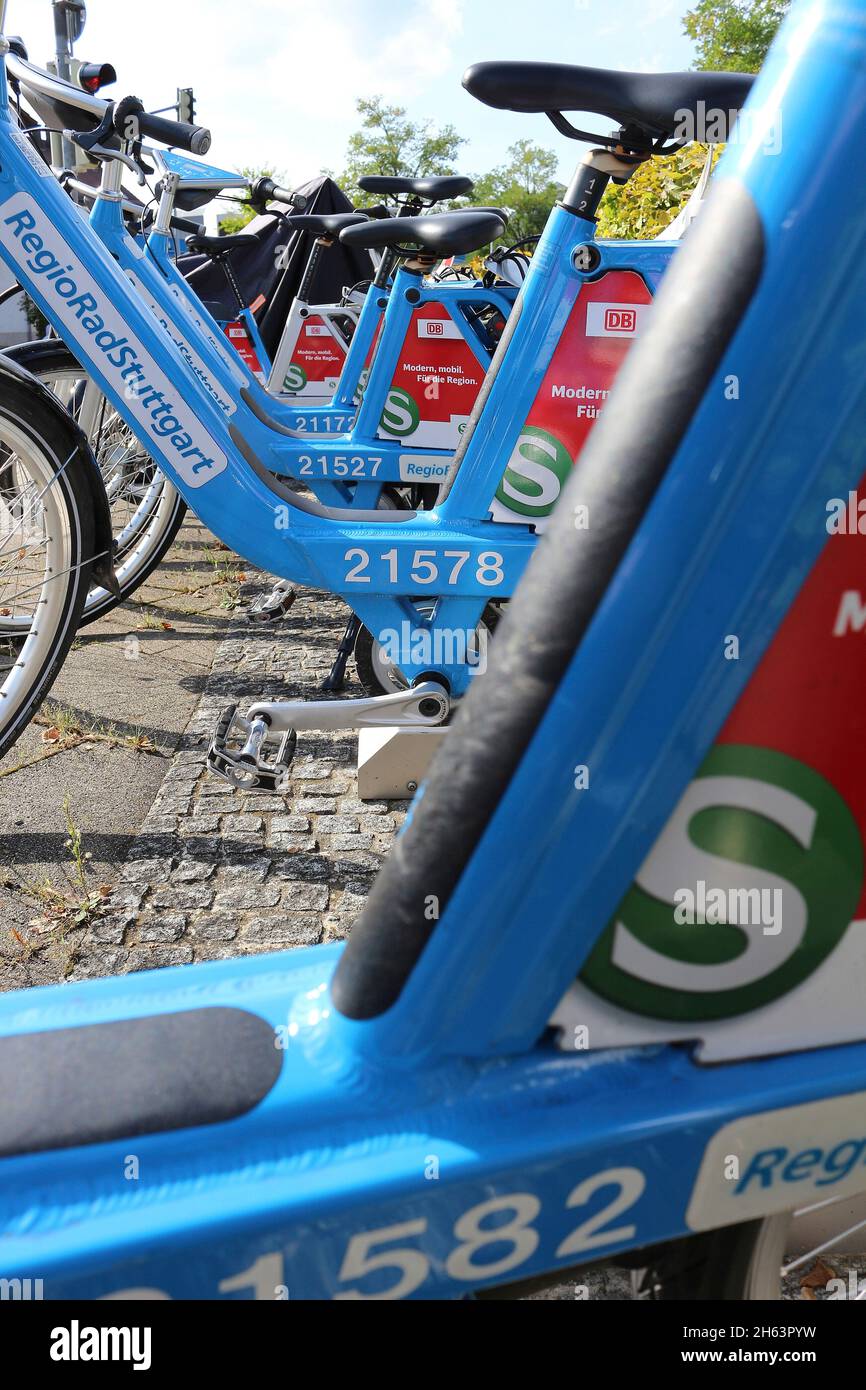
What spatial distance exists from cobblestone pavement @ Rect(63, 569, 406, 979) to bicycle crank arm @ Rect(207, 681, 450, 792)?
0.17 metres

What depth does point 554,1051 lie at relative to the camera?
749mm

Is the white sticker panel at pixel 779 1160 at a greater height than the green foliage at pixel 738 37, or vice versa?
the green foliage at pixel 738 37

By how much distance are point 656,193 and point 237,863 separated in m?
4.56

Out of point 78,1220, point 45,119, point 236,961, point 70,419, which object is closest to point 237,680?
point 70,419

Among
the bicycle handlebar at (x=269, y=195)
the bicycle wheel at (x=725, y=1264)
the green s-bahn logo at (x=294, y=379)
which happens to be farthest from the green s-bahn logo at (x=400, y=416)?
the bicycle wheel at (x=725, y=1264)

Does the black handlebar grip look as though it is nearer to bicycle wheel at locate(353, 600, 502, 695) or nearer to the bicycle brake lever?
the bicycle brake lever

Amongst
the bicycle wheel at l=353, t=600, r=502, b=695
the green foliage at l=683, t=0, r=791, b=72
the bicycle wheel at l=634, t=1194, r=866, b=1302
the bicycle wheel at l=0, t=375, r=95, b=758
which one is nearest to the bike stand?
the bicycle wheel at l=353, t=600, r=502, b=695

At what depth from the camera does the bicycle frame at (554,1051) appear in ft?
1.94

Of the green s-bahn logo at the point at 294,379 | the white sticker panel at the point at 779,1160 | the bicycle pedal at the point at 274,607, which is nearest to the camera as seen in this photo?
the white sticker panel at the point at 779,1160

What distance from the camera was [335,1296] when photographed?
0.70 m

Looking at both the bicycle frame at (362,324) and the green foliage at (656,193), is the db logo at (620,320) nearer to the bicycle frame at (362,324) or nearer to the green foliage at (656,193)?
the bicycle frame at (362,324)

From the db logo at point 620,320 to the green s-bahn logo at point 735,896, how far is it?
209 cm

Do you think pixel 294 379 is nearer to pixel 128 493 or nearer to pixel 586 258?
pixel 128 493

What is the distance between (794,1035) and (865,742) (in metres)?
0.22
